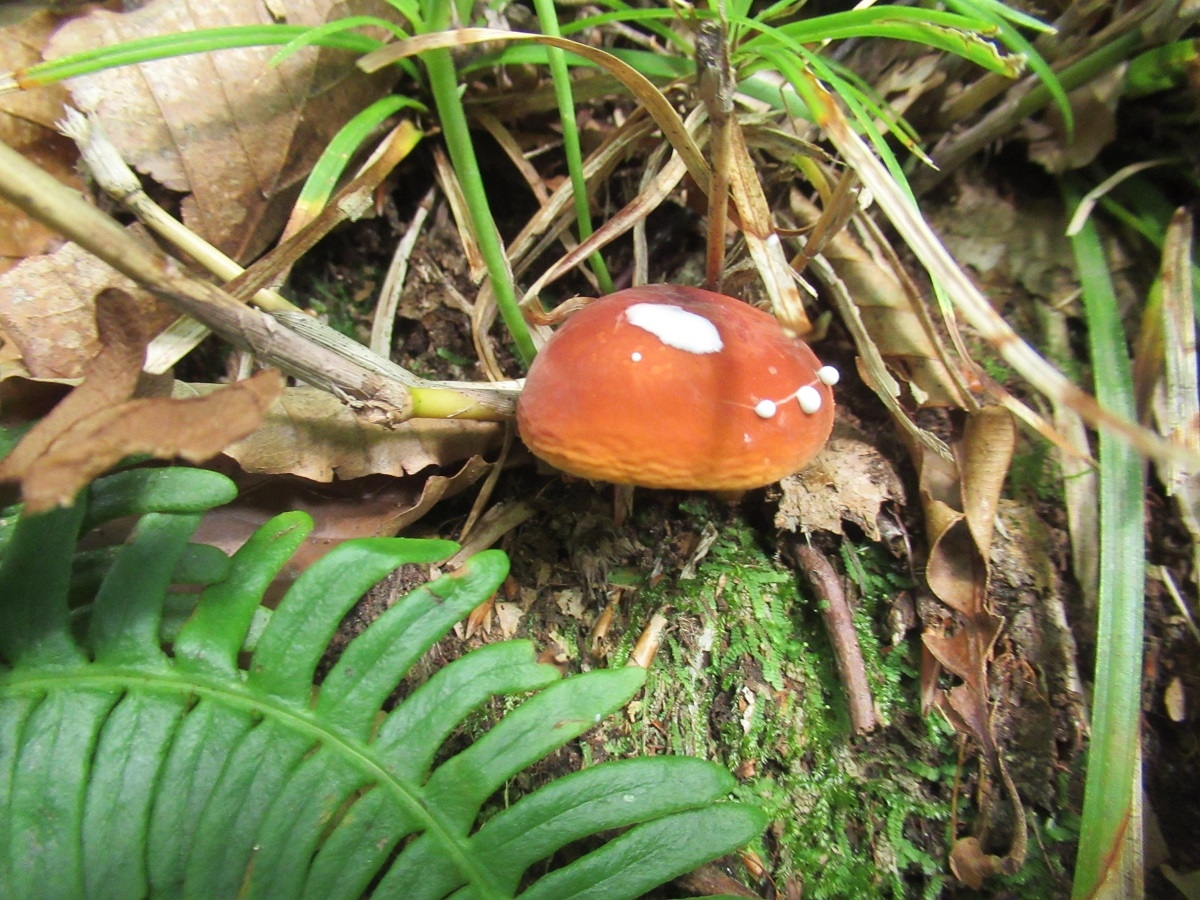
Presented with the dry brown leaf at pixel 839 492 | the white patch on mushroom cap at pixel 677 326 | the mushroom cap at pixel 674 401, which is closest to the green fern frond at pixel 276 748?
the mushroom cap at pixel 674 401

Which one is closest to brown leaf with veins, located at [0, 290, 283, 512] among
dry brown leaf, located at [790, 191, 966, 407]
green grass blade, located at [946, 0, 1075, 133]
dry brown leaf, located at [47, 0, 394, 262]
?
dry brown leaf, located at [47, 0, 394, 262]

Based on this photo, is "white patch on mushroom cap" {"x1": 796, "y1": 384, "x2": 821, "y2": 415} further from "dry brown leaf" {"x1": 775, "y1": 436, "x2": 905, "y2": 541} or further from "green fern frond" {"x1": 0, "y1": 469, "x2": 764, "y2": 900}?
"green fern frond" {"x1": 0, "y1": 469, "x2": 764, "y2": 900}

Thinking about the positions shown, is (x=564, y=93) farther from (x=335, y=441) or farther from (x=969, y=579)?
(x=969, y=579)

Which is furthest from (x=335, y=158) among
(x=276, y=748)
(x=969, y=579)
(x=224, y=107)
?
(x=969, y=579)

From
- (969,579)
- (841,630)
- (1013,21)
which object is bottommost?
(841,630)

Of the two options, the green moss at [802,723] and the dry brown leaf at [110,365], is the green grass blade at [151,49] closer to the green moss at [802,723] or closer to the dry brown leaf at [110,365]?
the dry brown leaf at [110,365]

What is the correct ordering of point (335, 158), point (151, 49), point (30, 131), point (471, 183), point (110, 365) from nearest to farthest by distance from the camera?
point (110, 365) < point (151, 49) < point (471, 183) < point (335, 158) < point (30, 131)

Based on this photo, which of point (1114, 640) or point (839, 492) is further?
point (839, 492)

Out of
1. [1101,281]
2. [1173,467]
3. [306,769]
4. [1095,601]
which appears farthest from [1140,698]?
[306,769]
